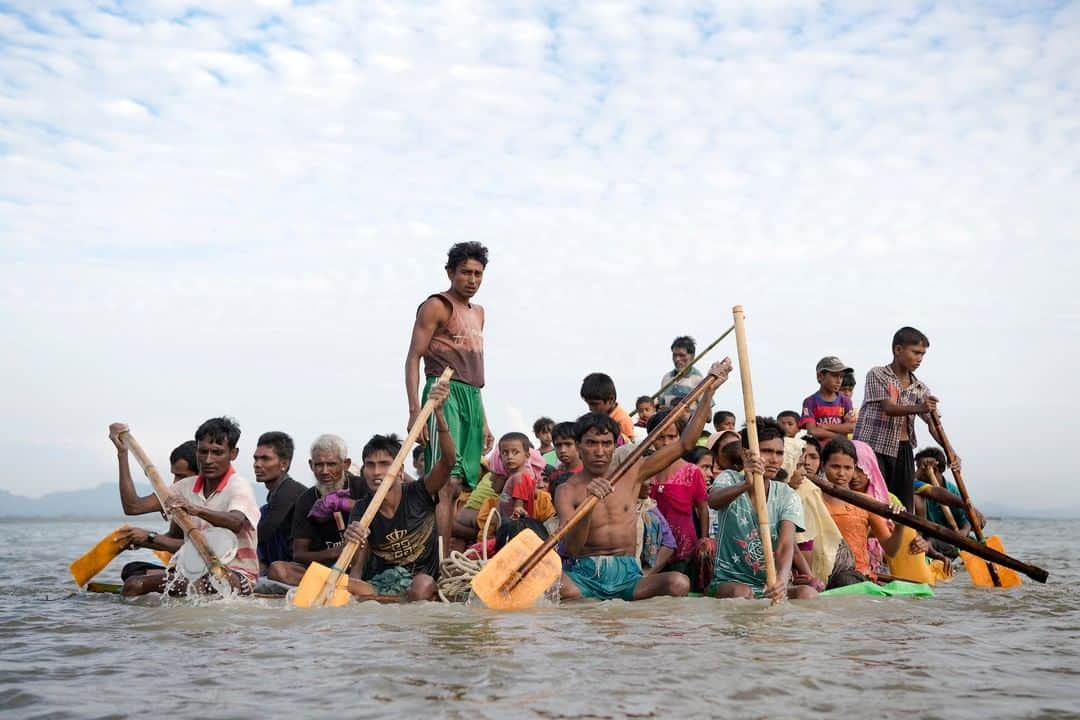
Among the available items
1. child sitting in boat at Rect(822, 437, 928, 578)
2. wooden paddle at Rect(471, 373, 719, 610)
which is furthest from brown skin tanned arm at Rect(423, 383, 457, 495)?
child sitting in boat at Rect(822, 437, 928, 578)

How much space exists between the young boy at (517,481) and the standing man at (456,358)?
940 millimetres

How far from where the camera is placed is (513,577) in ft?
19.7

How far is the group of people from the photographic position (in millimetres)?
6457

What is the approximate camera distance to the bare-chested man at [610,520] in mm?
6344

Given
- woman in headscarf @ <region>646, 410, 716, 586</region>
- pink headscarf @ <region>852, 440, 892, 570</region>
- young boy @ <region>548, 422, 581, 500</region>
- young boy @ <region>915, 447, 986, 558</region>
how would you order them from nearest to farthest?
woman in headscarf @ <region>646, 410, 716, 586</region> < young boy @ <region>548, 422, 581, 500</region> < pink headscarf @ <region>852, 440, 892, 570</region> < young boy @ <region>915, 447, 986, 558</region>

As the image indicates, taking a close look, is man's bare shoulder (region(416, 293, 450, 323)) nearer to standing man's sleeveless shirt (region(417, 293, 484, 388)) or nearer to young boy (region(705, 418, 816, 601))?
standing man's sleeveless shirt (region(417, 293, 484, 388))

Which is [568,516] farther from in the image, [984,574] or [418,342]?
[984,574]

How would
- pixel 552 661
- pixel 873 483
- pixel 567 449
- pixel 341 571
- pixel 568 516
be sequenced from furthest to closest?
pixel 873 483
pixel 567 449
pixel 568 516
pixel 341 571
pixel 552 661

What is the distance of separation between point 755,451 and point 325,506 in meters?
3.13

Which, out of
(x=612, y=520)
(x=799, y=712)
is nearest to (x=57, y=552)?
(x=612, y=520)

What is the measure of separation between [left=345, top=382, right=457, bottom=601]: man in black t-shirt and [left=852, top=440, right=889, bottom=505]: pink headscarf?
131 inches

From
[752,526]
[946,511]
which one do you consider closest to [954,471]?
[946,511]

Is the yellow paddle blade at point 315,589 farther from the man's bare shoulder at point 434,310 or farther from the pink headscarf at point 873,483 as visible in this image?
the pink headscarf at point 873,483

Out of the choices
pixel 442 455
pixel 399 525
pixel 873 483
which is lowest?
pixel 399 525
